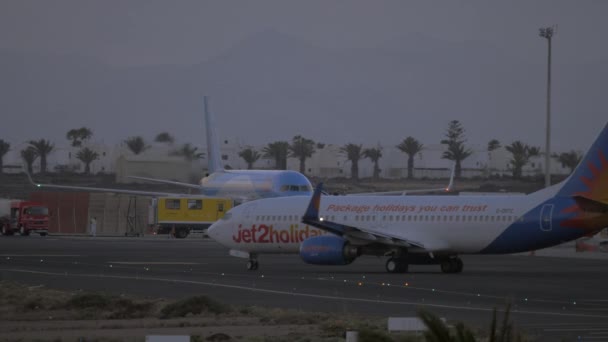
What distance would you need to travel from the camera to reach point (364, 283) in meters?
29.1

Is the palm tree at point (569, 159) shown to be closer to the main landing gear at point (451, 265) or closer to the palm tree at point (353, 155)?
the palm tree at point (353, 155)

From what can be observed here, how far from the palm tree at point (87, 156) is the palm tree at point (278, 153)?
736 inches

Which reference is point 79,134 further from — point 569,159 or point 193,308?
point 193,308

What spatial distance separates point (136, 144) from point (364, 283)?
46258mm

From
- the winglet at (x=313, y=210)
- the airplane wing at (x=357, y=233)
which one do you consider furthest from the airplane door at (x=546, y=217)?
the winglet at (x=313, y=210)

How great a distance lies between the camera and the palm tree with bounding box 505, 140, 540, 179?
111 m

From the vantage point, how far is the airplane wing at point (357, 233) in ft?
107

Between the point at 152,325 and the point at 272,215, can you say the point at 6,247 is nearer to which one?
the point at 272,215

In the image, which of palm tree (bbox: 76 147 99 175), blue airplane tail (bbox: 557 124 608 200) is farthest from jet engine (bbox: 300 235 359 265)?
palm tree (bbox: 76 147 99 175)

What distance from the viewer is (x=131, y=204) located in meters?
79.8

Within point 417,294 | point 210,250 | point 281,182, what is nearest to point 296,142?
point 281,182

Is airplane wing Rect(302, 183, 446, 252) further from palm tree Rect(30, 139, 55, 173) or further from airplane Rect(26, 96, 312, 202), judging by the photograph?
palm tree Rect(30, 139, 55, 173)

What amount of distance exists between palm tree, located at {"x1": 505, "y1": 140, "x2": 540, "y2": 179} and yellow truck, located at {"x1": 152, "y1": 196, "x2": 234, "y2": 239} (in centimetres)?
4703

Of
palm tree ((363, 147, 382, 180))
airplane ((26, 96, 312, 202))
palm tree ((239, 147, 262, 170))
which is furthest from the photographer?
palm tree ((363, 147, 382, 180))
